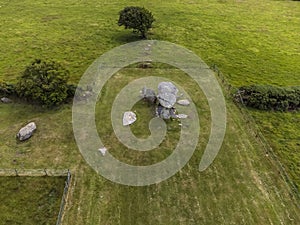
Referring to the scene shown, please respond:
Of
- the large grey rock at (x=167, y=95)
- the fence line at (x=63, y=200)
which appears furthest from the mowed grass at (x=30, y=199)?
the large grey rock at (x=167, y=95)

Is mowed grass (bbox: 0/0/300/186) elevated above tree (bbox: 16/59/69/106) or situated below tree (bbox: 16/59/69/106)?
below

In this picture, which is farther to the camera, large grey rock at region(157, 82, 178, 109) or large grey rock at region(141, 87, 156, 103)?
large grey rock at region(141, 87, 156, 103)

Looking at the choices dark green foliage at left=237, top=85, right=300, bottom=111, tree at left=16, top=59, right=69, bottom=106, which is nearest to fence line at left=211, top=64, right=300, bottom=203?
dark green foliage at left=237, top=85, right=300, bottom=111

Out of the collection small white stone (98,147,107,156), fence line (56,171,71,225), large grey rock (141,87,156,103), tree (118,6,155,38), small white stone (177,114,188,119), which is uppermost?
tree (118,6,155,38)

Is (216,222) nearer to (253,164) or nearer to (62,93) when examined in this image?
(253,164)

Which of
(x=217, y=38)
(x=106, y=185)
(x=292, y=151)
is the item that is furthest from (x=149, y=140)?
(x=217, y=38)

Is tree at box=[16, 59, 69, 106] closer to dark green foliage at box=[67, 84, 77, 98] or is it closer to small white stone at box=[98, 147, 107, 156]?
dark green foliage at box=[67, 84, 77, 98]
